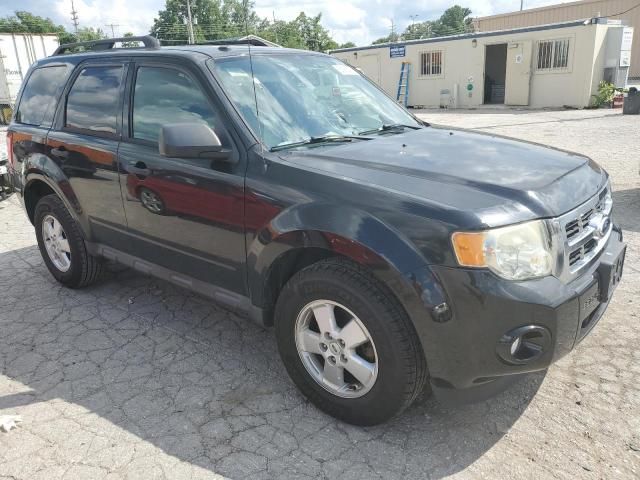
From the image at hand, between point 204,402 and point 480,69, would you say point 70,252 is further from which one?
point 480,69

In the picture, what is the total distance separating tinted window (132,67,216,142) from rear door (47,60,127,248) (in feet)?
0.67

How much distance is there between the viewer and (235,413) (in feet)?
9.59

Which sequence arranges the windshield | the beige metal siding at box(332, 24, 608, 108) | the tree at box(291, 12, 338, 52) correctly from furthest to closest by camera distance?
the tree at box(291, 12, 338, 52), the beige metal siding at box(332, 24, 608, 108), the windshield

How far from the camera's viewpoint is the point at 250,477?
246cm

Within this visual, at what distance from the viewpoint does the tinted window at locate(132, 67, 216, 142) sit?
3.18m

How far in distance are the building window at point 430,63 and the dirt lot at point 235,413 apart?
21.4m

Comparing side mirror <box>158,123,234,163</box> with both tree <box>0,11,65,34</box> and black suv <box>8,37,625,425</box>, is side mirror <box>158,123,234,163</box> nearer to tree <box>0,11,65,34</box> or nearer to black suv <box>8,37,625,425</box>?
black suv <box>8,37,625,425</box>

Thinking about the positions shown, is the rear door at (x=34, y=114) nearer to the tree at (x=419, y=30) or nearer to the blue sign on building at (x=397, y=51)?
the blue sign on building at (x=397, y=51)

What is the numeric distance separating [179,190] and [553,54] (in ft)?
67.8

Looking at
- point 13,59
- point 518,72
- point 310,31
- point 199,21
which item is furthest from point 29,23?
point 518,72

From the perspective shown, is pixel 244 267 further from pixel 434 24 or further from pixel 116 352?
pixel 434 24

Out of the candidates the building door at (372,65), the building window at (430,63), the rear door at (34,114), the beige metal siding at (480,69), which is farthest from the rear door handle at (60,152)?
the building door at (372,65)

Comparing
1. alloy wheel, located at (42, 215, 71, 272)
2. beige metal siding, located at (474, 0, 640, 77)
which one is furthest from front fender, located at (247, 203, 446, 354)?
beige metal siding, located at (474, 0, 640, 77)

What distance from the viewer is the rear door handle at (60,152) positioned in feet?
13.5
